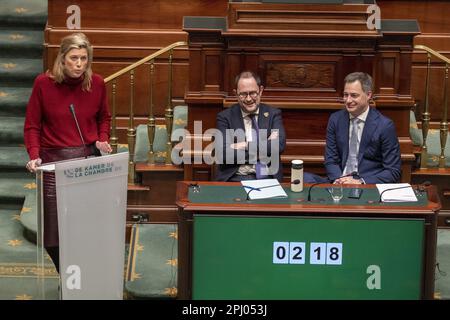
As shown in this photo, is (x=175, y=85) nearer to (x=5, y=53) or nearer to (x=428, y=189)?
(x=5, y=53)

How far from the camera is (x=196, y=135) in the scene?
7215 mm

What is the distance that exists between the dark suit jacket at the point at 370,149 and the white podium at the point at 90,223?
61.3 inches

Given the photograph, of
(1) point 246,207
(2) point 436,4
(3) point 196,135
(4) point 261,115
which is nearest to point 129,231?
(3) point 196,135

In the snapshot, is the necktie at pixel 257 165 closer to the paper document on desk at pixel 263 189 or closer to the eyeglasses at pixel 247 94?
the eyeglasses at pixel 247 94

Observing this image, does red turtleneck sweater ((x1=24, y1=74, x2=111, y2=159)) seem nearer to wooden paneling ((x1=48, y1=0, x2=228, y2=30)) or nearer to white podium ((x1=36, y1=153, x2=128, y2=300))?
white podium ((x1=36, y1=153, x2=128, y2=300))

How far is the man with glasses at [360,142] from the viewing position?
649 cm

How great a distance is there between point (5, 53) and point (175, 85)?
1.47 m

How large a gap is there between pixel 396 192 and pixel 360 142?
0.80 m

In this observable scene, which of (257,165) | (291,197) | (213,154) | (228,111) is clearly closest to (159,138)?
(213,154)

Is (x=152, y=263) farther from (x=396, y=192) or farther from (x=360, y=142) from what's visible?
(x=396, y=192)

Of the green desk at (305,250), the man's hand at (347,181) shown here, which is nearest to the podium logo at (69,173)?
the green desk at (305,250)

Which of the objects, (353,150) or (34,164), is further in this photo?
(353,150)

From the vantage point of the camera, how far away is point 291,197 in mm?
5820

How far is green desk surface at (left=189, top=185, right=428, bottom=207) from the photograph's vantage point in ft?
18.7
